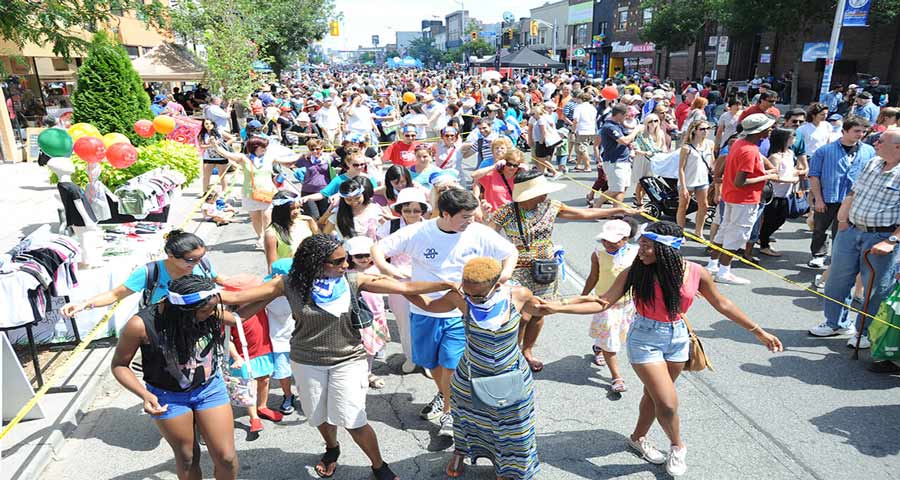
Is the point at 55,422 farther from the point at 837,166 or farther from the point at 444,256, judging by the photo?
the point at 837,166

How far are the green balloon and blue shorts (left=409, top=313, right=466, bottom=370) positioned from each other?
5.87 metres

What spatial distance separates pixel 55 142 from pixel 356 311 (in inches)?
234

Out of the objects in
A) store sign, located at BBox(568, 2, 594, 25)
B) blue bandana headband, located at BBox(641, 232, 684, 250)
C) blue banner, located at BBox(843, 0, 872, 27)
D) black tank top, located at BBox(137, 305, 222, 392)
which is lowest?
black tank top, located at BBox(137, 305, 222, 392)

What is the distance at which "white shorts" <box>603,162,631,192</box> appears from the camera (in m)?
9.31

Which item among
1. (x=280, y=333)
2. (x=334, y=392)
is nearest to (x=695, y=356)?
(x=334, y=392)

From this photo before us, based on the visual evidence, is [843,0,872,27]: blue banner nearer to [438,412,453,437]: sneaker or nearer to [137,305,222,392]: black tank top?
[438,412,453,437]: sneaker

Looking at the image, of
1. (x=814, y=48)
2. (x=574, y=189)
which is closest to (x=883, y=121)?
(x=574, y=189)

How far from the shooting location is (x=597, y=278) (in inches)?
185

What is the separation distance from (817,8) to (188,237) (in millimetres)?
31193

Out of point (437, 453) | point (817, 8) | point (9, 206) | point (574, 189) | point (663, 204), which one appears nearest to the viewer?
point (437, 453)

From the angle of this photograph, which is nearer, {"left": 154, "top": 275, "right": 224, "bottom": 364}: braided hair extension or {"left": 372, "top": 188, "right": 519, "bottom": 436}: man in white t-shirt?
{"left": 154, "top": 275, "right": 224, "bottom": 364}: braided hair extension

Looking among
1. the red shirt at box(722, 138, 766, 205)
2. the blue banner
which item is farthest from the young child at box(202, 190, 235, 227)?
the blue banner

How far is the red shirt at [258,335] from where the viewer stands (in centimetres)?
424

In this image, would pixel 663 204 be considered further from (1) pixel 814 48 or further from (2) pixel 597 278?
(1) pixel 814 48
